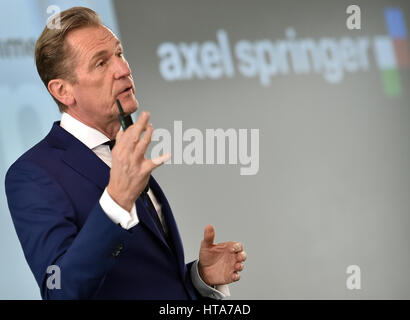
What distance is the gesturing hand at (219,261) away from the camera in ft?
5.74

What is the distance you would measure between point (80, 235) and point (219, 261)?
62 centimetres

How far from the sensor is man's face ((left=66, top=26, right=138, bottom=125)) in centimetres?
161

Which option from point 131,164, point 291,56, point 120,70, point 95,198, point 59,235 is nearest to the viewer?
point 131,164

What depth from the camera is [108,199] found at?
4.05 ft

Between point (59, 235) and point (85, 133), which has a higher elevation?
point (85, 133)

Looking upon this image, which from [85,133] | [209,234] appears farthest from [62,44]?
[209,234]

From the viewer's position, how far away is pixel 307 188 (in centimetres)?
450

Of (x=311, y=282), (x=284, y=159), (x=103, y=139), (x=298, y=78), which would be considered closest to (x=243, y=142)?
(x=284, y=159)

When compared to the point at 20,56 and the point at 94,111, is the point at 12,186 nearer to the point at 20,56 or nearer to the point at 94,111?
the point at 94,111

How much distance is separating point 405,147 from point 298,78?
96 cm

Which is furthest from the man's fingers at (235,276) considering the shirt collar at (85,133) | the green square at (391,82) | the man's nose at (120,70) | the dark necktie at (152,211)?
the green square at (391,82)

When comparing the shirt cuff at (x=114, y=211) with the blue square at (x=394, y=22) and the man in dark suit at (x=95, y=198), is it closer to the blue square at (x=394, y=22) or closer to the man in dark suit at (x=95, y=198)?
the man in dark suit at (x=95, y=198)

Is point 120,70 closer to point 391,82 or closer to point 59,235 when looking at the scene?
point 59,235

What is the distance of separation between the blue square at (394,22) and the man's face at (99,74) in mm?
3438
